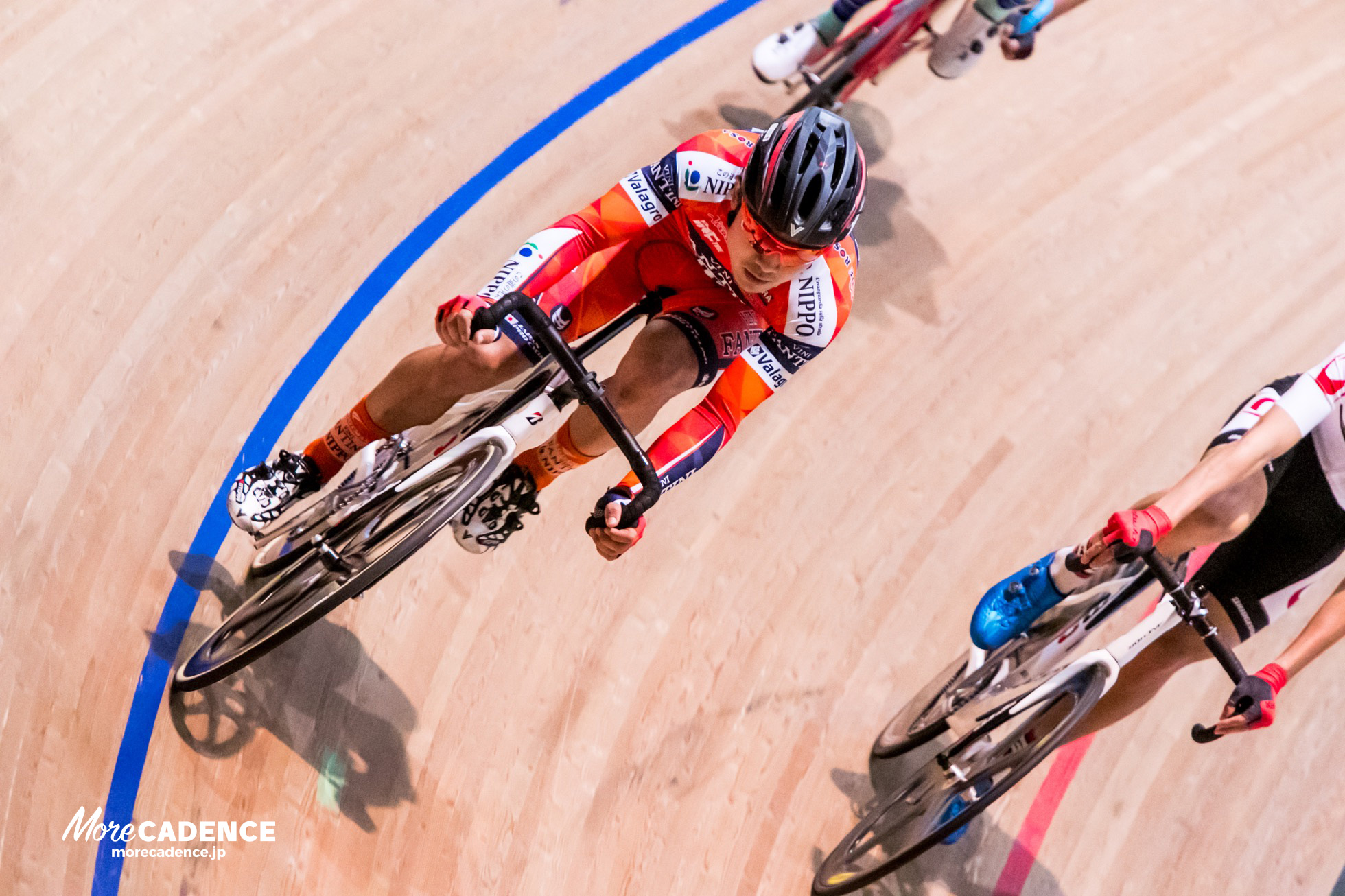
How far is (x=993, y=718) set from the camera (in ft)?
10.1

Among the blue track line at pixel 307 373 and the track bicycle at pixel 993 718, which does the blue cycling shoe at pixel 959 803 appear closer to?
the track bicycle at pixel 993 718

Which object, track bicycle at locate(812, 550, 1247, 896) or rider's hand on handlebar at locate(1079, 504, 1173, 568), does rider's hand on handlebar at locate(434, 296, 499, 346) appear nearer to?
rider's hand on handlebar at locate(1079, 504, 1173, 568)

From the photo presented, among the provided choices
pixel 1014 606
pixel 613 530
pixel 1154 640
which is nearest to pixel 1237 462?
pixel 1154 640

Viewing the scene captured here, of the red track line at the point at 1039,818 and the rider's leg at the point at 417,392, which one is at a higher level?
the rider's leg at the point at 417,392

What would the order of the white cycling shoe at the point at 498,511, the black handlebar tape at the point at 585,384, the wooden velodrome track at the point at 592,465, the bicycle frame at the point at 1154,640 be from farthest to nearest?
the wooden velodrome track at the point at 592,465 < the white cycling shoe at the point at 498,511 < the bicycle frame at the point at 1154,640 < the black handlebar tape at the point at 585,384

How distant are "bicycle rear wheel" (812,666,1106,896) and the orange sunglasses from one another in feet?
4.40

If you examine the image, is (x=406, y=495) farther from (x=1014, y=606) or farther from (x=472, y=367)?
(x=1014, y=606)

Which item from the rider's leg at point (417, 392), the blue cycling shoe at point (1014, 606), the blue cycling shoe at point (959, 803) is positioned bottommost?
the blue cycling shoe at point (959, 803)

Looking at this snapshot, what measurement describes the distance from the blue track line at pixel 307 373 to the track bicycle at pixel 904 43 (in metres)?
0.68

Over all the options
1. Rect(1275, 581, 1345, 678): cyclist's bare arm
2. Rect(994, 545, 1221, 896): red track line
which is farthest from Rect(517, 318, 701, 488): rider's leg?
Rect(994, 545, 1221, 896): red track line

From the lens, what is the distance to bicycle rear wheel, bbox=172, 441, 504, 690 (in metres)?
2.59

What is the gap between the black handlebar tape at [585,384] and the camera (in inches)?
96.1

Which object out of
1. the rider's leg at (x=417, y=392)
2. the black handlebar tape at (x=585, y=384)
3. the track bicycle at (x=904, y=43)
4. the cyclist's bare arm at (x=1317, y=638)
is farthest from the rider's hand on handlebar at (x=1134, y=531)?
the track bicycle at (x=904, y=43)

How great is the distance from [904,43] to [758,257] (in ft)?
8.04
